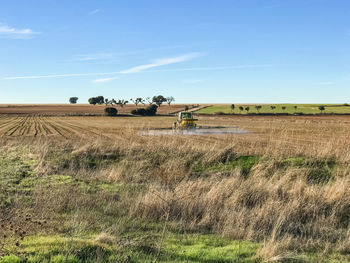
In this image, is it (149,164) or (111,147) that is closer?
(149,164)

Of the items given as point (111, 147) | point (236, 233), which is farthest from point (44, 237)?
point (111, 147)

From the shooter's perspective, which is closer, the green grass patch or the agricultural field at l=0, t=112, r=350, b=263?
the green grass patch

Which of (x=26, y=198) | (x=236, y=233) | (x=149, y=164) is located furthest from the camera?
(x=149, y=164)

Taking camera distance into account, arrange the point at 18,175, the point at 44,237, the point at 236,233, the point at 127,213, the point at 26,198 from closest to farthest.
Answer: the point at 44,237
the point at 236,233
the point at 127,213
the point at 26,198
the point at 18,175

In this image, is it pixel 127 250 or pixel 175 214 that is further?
pixel 175 214

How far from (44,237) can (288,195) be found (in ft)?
24.2

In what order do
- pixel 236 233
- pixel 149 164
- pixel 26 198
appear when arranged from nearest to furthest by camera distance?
1. pixel 236 233
2. pixel 26 198
3. pixel 149 164

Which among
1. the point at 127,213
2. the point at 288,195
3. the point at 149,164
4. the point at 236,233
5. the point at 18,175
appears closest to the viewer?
the point at 236,233

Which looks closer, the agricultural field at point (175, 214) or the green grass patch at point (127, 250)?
the green grass patch at point (127, 250)

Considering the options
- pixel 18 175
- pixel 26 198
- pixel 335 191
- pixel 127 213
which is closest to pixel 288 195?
pixel 335 191

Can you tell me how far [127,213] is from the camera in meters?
8.93

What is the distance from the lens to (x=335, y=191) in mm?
10430

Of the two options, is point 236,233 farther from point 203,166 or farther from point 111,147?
point 111,147

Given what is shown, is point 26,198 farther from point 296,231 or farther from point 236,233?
point 296,231
